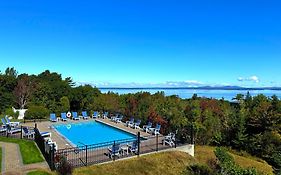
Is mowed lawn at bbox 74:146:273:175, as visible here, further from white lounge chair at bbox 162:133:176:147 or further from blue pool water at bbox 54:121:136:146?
blue pool water at bbox 54:121:136:146

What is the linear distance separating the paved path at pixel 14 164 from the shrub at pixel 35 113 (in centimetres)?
971

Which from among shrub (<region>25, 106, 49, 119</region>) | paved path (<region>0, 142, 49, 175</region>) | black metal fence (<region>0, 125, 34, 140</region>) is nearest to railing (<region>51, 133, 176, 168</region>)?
paved path (<region>0, 142, 49, 175</region>)

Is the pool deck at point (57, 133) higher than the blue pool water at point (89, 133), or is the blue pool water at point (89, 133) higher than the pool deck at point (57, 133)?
the pool deck at point (57, 133)

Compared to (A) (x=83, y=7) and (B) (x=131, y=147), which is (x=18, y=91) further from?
(B) (x=131, y=147)

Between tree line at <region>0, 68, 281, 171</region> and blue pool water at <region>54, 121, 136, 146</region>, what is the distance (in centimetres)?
257

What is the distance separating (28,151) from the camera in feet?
43.7

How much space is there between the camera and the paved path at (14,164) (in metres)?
10.6

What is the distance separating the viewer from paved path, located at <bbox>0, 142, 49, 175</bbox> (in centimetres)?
1060

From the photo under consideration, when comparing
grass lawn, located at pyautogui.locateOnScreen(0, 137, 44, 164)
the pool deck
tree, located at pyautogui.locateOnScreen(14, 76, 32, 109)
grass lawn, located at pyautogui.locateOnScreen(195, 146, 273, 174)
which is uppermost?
tree, located at pyautogui.locateOnScreen(14, 76, 32, 109)

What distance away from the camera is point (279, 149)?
17812mm

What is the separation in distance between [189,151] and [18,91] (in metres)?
20.4

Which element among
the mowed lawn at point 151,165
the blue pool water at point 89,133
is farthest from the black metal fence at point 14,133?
the mowed lawn at point 151,165

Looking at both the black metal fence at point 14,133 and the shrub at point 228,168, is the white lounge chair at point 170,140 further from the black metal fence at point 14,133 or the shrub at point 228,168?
the black metal fence at point 14,133

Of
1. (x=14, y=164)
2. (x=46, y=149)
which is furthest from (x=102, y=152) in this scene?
(x=14, y=164)
